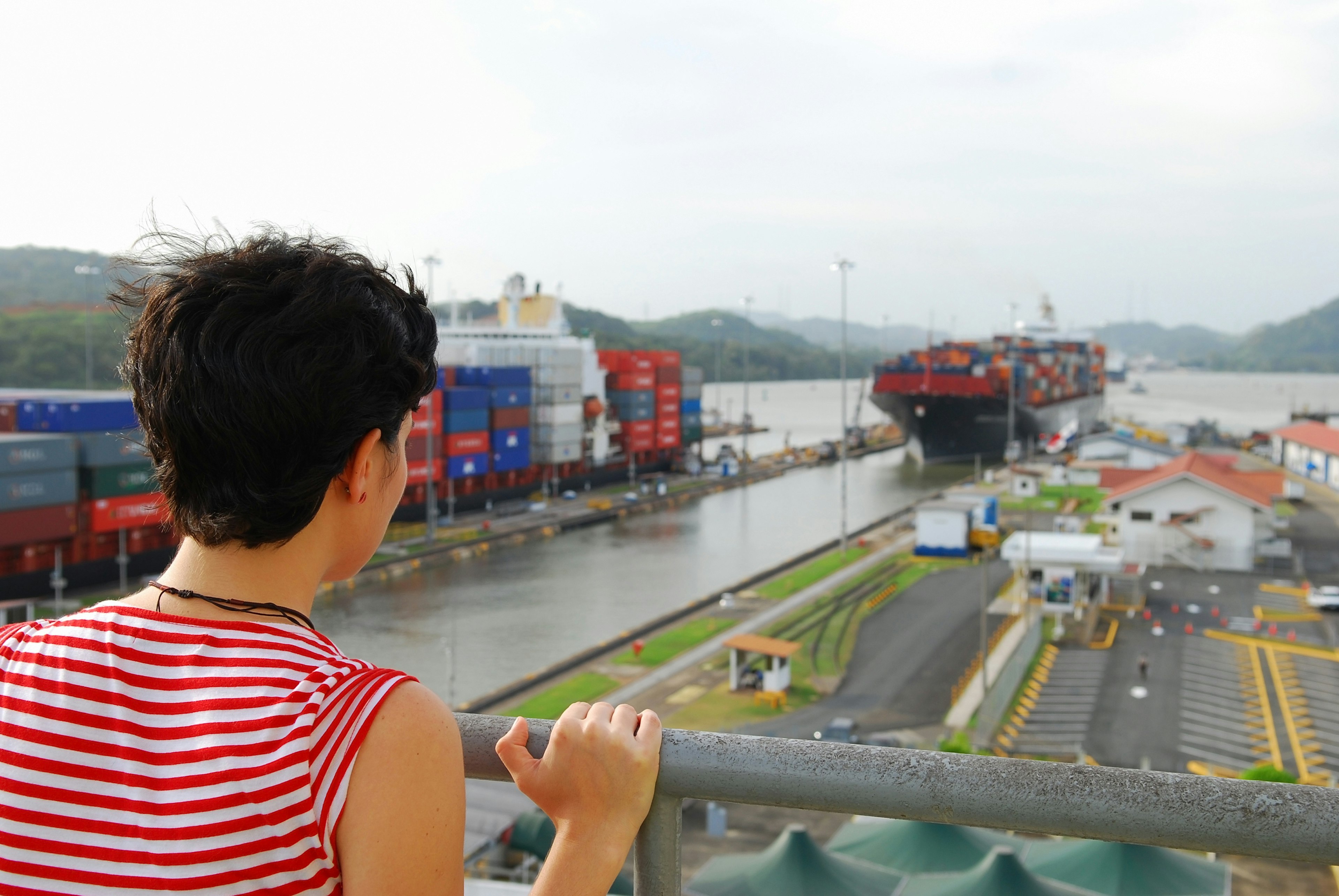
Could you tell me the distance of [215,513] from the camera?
702 millimetres

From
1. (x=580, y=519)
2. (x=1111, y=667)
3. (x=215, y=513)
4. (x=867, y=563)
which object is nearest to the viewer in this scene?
(x=215, y=513)

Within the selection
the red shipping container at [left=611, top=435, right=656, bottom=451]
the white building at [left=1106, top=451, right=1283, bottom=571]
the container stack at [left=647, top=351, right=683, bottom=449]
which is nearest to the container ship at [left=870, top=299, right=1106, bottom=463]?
the container stack at [left=647, top=351, right=683, bottom=449]

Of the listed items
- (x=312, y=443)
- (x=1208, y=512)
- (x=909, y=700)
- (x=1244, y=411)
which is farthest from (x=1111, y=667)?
(x=1244, y=411)

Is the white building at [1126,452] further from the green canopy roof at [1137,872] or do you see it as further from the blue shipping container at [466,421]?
the green canopy roof at [1137,872]

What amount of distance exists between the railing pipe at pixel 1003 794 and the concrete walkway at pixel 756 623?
350 inches

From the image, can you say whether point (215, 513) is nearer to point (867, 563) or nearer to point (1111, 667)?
point (1111, 667)

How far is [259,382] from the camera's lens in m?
0.67

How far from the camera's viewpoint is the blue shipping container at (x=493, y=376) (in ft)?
92.8

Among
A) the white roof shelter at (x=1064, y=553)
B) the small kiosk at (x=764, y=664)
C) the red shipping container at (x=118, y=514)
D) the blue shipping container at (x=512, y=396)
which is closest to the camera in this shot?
the small kiosk at (x=764, y=664)

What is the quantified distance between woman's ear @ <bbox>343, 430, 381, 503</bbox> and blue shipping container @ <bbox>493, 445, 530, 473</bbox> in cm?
2753

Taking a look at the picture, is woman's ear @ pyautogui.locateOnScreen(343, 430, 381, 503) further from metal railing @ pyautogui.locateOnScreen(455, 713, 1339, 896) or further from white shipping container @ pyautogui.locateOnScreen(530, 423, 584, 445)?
white shipping container @ pyautogui.locateOnScreen(530, 423, 584, 445)

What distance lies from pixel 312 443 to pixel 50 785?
266 millimetres

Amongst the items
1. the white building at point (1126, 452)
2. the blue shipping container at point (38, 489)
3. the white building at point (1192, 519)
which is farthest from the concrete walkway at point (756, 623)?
the white building at point (1126, 452)

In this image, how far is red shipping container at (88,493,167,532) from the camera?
17.1 metres
